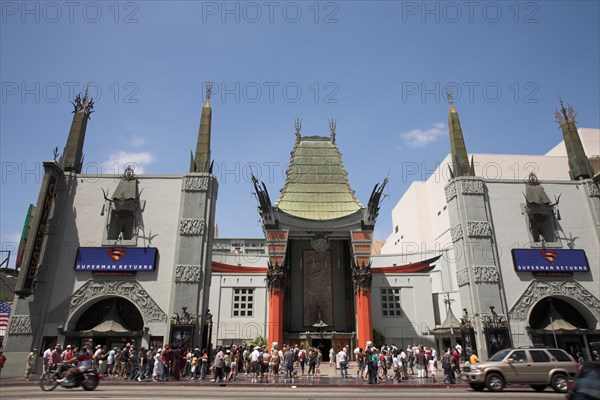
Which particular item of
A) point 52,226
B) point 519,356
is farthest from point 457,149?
point 52,226

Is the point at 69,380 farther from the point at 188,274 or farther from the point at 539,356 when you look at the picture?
the point at 539,356

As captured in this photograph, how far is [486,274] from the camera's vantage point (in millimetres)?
24844

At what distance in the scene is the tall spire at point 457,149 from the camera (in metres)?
27.9

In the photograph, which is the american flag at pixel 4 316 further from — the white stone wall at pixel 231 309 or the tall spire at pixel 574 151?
the tall spire at pixel 574 151

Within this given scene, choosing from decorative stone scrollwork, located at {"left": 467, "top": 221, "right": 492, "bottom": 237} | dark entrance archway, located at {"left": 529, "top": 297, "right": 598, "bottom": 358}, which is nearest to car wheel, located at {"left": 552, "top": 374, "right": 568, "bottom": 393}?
dark entrance archway, located at {"left": 529, "top": 297, "right": 598, "bottom": 358}

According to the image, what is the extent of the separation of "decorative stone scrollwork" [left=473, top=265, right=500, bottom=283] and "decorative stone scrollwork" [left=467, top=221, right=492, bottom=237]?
6.73ft

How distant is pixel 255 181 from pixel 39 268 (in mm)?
17946

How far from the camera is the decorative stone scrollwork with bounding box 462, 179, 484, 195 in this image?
2681 centimetres

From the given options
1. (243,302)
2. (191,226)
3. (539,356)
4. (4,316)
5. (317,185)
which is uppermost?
(317,185)

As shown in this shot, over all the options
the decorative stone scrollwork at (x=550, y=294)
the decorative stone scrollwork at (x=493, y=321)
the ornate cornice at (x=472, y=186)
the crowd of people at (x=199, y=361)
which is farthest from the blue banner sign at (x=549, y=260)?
the crowd of people at (x=199, y=361)

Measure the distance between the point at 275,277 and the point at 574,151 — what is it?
1002 inches

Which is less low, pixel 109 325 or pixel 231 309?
pixel 231 309

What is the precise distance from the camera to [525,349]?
1438cm

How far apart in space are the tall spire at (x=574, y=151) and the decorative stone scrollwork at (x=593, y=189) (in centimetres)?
81
